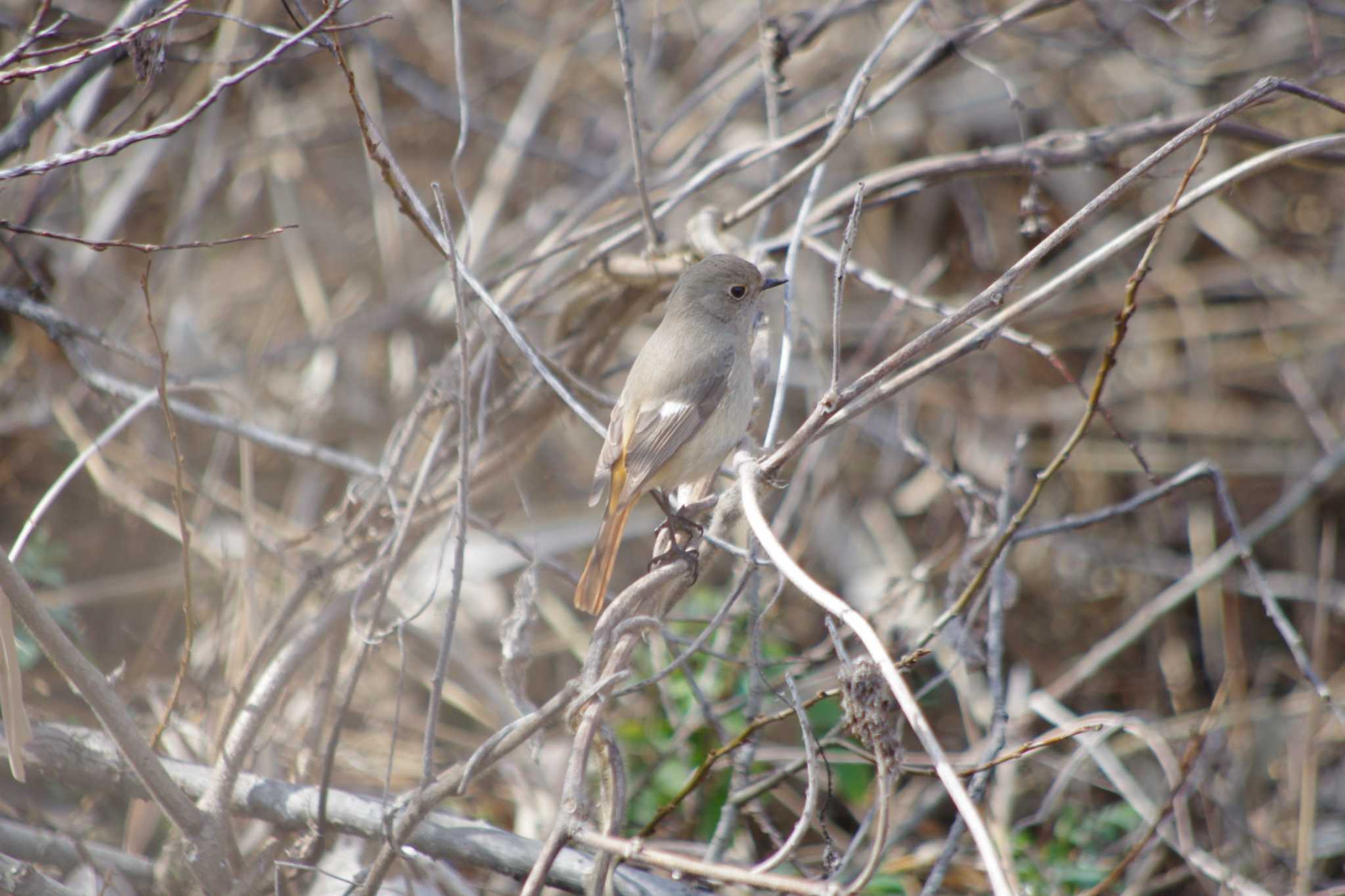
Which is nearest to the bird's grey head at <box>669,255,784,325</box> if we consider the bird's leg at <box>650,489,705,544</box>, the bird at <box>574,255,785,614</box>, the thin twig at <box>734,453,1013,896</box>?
the bird at <box>574,255,785,614</box>

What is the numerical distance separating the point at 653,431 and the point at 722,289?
53cm

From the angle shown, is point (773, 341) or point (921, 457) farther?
point (773, 341)

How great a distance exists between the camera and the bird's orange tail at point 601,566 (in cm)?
313

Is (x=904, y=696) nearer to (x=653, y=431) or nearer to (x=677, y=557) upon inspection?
(x=677, y=557)

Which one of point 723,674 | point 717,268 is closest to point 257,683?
point 723,674

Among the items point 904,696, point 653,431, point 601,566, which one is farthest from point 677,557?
point 904,696

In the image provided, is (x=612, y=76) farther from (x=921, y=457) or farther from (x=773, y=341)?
(x=921, y=457)

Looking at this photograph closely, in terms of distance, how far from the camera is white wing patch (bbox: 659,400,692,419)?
3.37 metres

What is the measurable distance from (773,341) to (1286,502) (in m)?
2.36

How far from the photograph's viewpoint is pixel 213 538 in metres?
4.73

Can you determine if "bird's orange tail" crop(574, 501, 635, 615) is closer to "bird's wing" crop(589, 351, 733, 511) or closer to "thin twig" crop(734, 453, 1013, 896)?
"bird's wing" crop(589, 351, 733, 511)

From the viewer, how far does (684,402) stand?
11.1 ft

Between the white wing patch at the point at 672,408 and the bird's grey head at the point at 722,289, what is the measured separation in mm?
354

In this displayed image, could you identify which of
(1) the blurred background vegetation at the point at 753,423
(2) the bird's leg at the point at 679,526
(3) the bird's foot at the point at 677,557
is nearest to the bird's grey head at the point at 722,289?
(1) the blurred background vegetation at the point at 753,423
